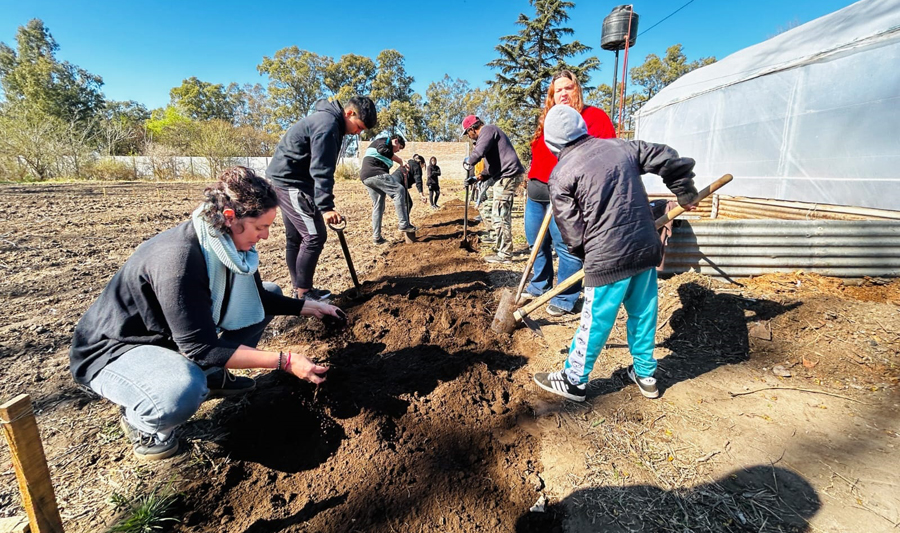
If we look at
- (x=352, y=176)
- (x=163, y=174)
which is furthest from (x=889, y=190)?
(x=163, y=174)

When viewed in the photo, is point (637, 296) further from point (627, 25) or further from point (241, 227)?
point (627, 25)

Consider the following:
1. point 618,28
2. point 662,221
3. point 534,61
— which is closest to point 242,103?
point 534,61

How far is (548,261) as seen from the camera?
378 cm

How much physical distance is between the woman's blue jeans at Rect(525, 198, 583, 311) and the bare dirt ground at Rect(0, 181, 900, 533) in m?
0.24

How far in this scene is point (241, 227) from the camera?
5.74 ft

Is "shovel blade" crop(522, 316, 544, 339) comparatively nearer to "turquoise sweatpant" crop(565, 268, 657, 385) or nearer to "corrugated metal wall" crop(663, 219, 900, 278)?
"turquoise sweatpant" crop(565, 268, 657, 385)

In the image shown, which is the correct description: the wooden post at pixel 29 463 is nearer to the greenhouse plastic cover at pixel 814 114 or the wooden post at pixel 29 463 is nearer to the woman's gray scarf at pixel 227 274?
the woman's gray scarf at pixel 227 274

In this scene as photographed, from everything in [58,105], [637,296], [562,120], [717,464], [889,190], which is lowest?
[717,464]

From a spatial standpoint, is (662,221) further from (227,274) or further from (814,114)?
(814,114)

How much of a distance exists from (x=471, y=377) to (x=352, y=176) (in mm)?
29055

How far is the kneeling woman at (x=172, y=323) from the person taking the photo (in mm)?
1649

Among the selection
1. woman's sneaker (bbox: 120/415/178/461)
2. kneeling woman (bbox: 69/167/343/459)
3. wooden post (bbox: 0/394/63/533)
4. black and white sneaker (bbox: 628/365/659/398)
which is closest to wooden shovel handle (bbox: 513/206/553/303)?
black and white sneaker (bbox: 628/365/659/398)

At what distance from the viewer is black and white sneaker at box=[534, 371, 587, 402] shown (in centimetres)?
237

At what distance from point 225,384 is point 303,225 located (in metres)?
1.55
